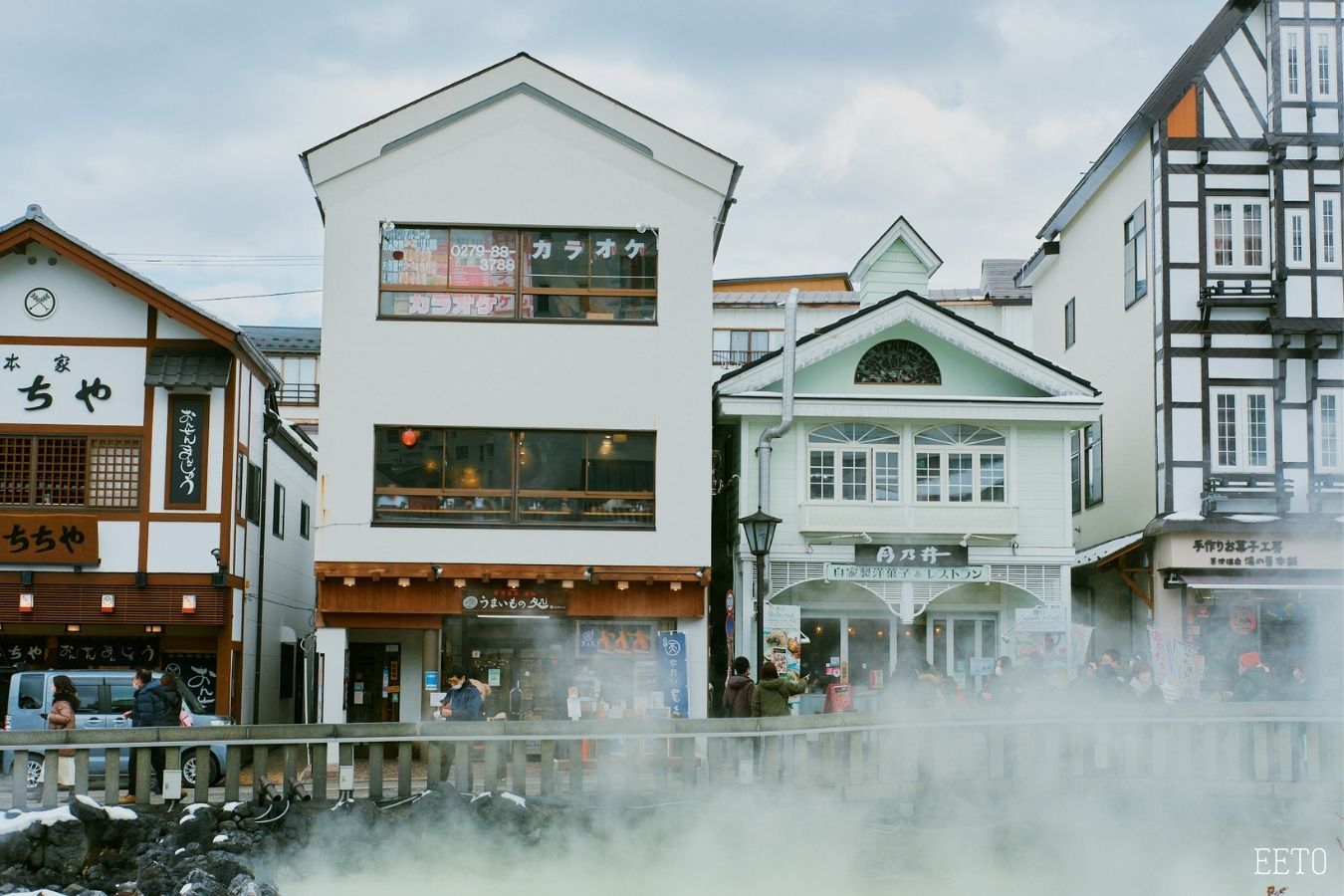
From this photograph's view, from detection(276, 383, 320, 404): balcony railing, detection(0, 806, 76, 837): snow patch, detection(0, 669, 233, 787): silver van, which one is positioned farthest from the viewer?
detection(276, 383, 320, 404): balcony railing

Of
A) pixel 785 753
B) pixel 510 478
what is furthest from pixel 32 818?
pixel 510 478

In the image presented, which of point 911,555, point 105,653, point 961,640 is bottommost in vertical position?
point 105,653

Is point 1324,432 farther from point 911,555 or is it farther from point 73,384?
point 73,384

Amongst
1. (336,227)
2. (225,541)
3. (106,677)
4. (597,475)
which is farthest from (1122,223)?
(106,677)

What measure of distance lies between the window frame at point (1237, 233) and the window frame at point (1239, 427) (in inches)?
88.8

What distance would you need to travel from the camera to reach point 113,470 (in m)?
24.3

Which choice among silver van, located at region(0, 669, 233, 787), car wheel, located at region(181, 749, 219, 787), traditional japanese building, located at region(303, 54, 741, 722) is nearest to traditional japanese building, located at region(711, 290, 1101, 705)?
traditional japanese building, located at region(303, 54, 741, 722)

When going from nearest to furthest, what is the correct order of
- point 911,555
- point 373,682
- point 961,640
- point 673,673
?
point 673,673 < point 373,682 < point 911,555 < point 961,640

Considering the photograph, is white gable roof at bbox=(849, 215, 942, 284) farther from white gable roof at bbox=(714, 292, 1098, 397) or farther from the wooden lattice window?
the wooden lattice window

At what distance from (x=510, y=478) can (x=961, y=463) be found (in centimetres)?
781

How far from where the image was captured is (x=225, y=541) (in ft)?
79.6

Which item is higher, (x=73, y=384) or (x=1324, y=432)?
(x=73, y=384)

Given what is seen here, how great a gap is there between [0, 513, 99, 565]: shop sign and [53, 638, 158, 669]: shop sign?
1.71 metres

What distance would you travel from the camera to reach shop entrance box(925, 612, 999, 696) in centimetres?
2670
